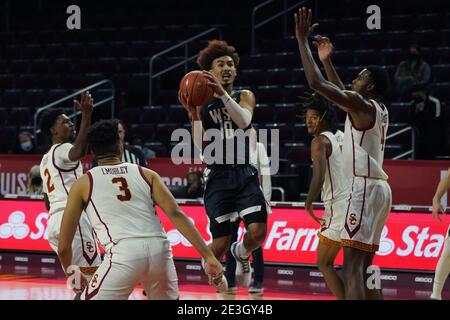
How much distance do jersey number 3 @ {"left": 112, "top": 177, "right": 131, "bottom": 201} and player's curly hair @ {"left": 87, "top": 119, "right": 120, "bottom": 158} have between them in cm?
21

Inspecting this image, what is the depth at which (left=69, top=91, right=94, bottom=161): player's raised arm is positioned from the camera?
665 cm

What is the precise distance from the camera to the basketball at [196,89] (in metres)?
6.98

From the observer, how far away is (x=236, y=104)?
6.96 metres

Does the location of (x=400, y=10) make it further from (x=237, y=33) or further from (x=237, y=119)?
(x=237, y=119)

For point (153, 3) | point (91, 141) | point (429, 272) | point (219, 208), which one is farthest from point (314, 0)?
point (91, 141)

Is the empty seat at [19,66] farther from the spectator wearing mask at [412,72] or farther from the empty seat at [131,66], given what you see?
the spectator wearing mask at [412,72]

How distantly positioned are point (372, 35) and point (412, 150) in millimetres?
3522

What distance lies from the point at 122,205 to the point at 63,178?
2532mm

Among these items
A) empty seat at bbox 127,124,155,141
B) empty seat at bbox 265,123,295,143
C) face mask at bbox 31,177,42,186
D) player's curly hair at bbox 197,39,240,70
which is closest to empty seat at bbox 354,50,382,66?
empty seat at bbox 265,123,295,143

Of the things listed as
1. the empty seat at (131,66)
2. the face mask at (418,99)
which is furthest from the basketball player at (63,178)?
the empty seat at (131,66)

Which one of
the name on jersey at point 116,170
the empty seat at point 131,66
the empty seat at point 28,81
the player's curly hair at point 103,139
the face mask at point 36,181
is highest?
the empty seat at point 131,66

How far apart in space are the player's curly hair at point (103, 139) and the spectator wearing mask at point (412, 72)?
9.39 m

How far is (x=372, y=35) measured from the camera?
52.7ft
